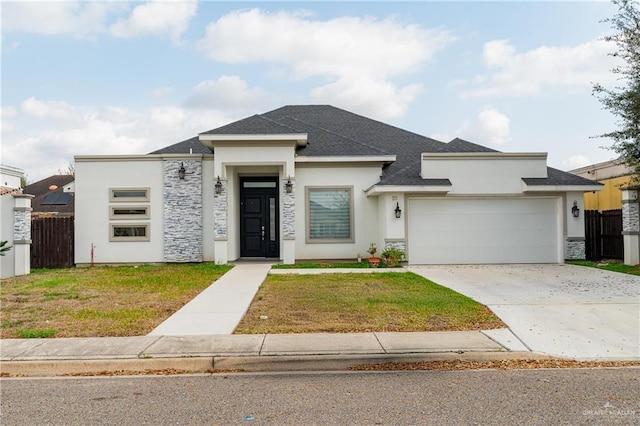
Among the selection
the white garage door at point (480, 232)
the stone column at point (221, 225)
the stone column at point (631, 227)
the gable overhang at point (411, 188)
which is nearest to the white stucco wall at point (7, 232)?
the stone column at point (221, 225)

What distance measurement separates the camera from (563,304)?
8969 millimetres

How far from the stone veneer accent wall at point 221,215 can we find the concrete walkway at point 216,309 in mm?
3047

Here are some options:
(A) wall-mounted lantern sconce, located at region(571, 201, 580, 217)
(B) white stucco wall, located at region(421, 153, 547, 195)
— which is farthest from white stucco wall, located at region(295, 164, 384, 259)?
(A) wall-mounted lantern sconce, located at region(571, 201, 580, 217)

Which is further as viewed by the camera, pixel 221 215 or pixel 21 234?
pixel 221 215

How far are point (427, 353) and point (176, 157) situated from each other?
43.5 feet

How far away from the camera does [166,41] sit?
51.5 feet

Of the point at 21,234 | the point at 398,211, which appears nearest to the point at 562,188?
the point at 398,211

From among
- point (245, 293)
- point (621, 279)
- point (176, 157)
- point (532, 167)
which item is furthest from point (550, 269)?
point (176, 157)

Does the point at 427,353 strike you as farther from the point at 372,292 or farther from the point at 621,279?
the point at 621,279

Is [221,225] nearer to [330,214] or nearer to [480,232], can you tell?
[330,214]

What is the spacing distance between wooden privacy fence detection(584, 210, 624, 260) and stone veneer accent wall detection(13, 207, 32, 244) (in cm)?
1899

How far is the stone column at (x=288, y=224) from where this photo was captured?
1616 centimetres

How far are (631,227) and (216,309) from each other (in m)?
13.4

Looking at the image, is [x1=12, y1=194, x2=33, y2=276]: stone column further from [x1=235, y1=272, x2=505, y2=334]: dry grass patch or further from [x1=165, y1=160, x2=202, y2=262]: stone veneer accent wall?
[x1=235, y1=272, x2=505, y2=334]: dry grass patch
